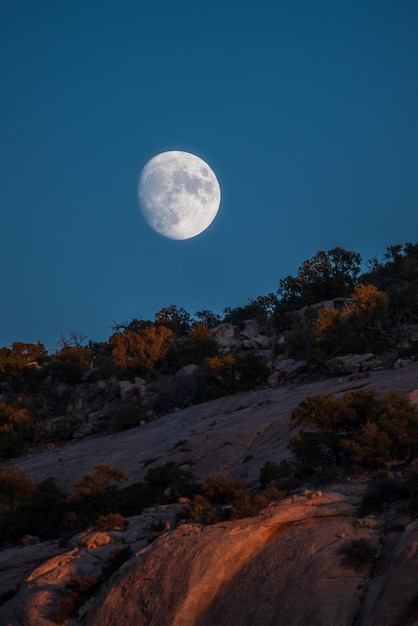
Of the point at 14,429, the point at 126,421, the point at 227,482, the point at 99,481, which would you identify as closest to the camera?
the point at 227,482

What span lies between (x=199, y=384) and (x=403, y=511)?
26.8 m

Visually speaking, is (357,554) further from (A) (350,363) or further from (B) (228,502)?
(A) (350,363)

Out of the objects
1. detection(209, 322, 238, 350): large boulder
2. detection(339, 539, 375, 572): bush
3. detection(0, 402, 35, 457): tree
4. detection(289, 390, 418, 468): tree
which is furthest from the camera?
detection(209, 322, 238, 350): large boulder

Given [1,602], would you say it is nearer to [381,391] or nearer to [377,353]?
[381,391]

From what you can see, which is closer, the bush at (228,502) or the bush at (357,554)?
the bush at (357,554)

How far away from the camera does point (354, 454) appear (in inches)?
719

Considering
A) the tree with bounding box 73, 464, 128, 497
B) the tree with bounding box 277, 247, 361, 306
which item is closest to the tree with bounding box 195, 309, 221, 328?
the tree with bounding box 277, 247, 361, 306

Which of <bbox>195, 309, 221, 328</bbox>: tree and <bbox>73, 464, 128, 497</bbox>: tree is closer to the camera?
<bbox>73, 464, 128, 497</bbox>: tree

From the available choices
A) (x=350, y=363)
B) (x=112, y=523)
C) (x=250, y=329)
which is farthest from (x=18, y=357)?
(x=112, y=523)

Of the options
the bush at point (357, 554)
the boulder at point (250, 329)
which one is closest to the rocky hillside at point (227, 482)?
the bush at point (357, 554)

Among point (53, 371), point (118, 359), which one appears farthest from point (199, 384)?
point (53, 371)

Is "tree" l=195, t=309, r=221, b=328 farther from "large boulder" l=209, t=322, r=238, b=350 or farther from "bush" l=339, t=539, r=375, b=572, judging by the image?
"bush" l=339, t=539, r=375, b=572

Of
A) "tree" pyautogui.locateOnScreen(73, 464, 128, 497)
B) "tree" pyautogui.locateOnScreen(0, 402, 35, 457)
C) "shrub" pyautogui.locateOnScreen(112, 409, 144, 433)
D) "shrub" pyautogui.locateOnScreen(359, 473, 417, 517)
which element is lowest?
"shrub" pyautogui.locateOnScreen(359, 473, 417, 517)

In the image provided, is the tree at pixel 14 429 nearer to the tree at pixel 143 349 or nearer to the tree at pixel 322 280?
the tree at pixel 143 349
